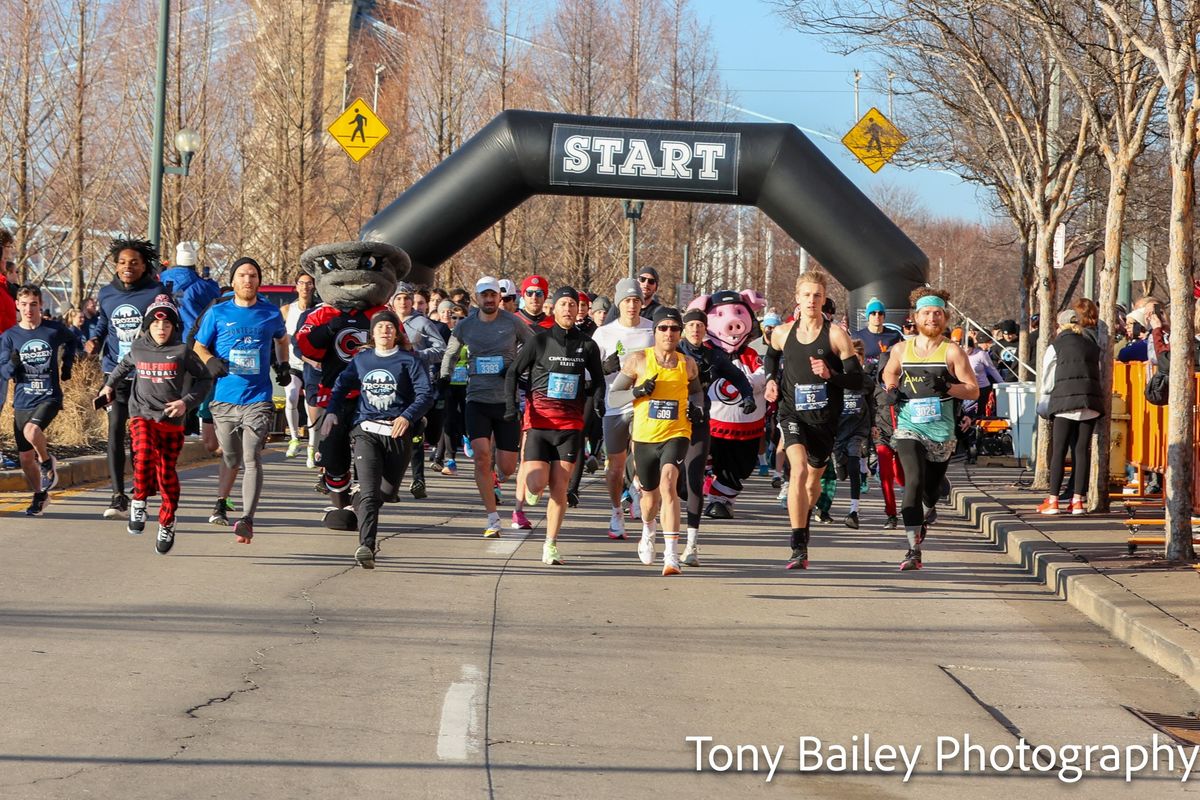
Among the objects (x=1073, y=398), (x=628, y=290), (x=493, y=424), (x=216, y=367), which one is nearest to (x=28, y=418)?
(x=216, y=367)

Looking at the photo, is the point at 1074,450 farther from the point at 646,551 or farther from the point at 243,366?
the point at 243,366

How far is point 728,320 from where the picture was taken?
46.1 feet

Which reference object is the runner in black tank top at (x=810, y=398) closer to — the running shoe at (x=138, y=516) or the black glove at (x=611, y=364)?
the black glove at (x=611, y=364)

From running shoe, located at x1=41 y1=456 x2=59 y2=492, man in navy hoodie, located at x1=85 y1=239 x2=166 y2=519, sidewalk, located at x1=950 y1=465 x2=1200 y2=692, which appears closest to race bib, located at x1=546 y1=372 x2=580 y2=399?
man in navy hoodie, located at x1=85 y1=239 x2=166 y2=519

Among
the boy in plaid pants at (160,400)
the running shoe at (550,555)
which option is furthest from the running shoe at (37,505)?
the running shoe at (550,555)

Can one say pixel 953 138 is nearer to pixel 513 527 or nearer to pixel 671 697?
pixel 513 527

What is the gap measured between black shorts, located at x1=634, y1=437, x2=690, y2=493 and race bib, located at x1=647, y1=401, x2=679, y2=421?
16 cm

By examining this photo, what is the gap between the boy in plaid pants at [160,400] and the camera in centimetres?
1154

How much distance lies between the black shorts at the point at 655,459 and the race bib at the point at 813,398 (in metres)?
0.95

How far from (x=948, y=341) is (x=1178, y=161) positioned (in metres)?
2.20

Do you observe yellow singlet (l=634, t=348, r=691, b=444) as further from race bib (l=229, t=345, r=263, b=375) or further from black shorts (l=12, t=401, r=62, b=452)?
black shorts (l=12, t=401, r=62, b=452)

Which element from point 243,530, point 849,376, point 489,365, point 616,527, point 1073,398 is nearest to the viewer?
point 243,530

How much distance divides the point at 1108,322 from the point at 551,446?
21.8ft

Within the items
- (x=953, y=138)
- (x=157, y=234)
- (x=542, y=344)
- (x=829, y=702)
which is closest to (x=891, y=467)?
(x=542, y=344)
